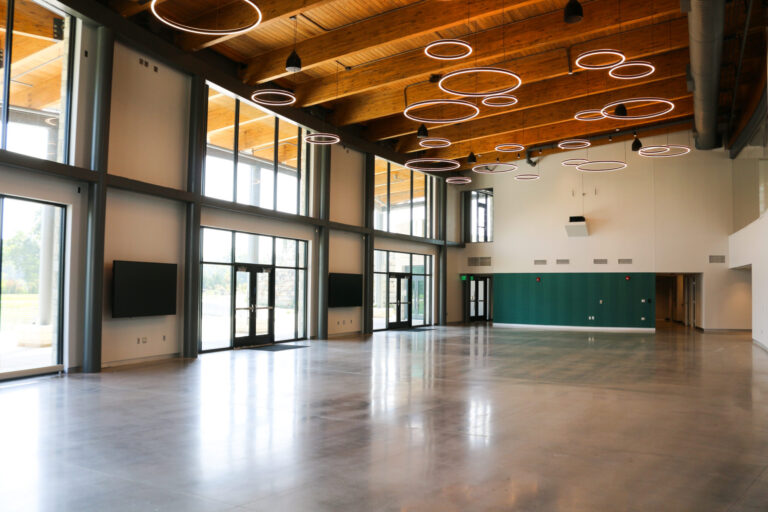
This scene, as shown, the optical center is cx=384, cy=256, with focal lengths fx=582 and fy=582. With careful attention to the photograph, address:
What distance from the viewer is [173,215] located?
15.5m

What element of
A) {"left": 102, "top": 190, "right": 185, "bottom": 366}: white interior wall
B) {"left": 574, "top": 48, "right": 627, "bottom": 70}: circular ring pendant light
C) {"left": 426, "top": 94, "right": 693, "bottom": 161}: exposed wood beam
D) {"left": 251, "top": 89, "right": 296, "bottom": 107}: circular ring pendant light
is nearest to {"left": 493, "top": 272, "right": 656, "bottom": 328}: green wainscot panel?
{"left": 426, "top": 94, "right": 693, "bottom": 161}: exposed wood beam

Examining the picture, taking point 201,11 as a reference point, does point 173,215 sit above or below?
below

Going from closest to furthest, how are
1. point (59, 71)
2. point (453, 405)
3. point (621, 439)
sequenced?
point (621, 439), point (453, 405), point (59, 71)

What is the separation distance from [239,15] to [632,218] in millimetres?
20675

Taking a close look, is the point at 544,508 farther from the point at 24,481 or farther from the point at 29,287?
the point at 29,287

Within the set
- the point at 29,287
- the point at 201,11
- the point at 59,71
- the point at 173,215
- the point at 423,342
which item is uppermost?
the point at 201,11

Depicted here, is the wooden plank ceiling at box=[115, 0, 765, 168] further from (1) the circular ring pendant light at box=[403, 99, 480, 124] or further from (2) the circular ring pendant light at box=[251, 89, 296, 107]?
(1) the circular ring pendant light at box=[403, 99, 480, 124]

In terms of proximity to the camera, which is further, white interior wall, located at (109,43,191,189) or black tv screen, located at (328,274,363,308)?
black tv screen, located at (328,274,363,308)

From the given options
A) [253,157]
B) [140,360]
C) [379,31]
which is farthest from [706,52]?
[140,360]

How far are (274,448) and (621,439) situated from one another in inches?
172

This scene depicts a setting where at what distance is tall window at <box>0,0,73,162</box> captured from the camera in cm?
1155

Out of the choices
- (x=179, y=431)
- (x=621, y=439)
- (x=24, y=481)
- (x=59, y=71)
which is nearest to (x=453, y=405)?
(x=621, y=439)

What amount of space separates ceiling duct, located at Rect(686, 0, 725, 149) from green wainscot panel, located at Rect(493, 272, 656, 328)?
28.1ft

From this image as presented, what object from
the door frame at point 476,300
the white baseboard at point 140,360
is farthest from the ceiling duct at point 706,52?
the white baseboard at point 140,360
